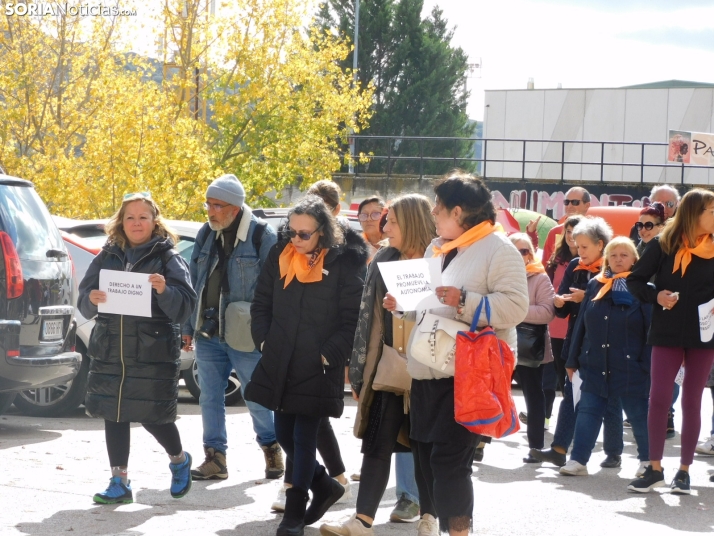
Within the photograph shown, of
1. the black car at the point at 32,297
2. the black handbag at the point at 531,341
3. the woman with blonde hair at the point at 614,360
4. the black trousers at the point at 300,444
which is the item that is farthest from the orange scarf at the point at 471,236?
the black car at the point at 32,297

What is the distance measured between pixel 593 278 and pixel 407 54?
46.6m

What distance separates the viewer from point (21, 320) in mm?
8172

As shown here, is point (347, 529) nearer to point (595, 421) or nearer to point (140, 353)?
point (140, 353)

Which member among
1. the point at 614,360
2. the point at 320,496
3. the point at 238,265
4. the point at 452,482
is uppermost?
the point at 238,265

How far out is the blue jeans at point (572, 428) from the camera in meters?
8.27

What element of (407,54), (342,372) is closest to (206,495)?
(342,372)

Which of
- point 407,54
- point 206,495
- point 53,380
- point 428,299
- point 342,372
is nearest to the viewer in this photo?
point 428,299

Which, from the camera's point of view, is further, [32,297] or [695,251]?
[32,297]

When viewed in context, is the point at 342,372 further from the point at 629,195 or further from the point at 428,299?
the point at 629,195

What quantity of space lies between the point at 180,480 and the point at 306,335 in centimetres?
132

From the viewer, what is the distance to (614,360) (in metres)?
7.83

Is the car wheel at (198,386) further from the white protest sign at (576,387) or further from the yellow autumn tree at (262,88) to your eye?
the yellow autumn tree at (262,88)

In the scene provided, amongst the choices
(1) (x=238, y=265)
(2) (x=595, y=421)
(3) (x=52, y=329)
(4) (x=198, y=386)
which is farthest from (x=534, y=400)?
(3) (x=52, y=329)

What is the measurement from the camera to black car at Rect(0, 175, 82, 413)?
810 centimetres
